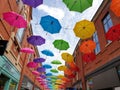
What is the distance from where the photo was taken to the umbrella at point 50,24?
823 cm

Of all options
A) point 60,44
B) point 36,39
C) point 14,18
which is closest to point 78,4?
point 14,18

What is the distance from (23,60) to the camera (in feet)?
44.4

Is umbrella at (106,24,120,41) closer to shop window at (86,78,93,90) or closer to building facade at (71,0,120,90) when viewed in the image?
building facade at (71,0,120,90)

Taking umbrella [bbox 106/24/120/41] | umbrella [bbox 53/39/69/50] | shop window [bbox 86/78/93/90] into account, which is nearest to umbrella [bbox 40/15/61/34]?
umbrella [bbox 53/39/69/50]

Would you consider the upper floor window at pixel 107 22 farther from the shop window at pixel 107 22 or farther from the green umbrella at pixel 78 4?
the green umbrella at pixel 78 4

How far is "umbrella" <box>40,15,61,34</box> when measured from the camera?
823 centimetres

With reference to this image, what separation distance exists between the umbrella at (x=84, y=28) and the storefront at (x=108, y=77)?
2884mm

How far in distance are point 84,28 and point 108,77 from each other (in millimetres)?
4441

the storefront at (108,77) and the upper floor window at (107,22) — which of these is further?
the upper floor window at (107,22)

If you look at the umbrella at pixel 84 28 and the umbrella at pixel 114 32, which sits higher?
the umbrella at pixel 84 28

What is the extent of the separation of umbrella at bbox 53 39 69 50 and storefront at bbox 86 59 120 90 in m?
3.75

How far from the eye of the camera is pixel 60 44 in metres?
11.4

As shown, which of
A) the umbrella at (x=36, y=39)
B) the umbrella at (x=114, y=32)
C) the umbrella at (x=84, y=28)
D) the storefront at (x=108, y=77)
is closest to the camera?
the umbrella at (x=114, y=32)

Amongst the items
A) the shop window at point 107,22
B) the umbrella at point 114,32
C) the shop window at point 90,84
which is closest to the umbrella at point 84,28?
Result: the umbrella at point 114,32
